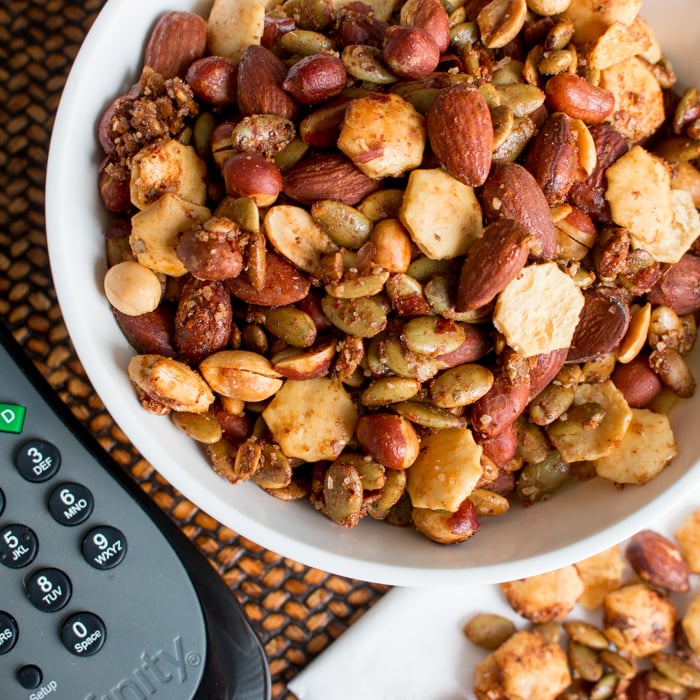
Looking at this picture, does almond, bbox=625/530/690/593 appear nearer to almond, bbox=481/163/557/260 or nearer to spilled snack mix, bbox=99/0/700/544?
spilled snack mix, bbox=99/0/700/544

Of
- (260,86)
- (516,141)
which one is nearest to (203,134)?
(260,86)

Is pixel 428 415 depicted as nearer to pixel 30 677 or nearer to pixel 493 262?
pixel 493 262

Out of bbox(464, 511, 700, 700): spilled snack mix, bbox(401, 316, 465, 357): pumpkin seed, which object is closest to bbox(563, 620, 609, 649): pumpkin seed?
bbox(464, 511, 700, 700): spilled snack mix

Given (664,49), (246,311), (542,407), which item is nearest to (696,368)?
(542,407)

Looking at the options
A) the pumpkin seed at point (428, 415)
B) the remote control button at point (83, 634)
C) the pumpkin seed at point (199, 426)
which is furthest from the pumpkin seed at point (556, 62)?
the remote control button at point (83, 634)

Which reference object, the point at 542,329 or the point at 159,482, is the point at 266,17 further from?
the point at 159,482

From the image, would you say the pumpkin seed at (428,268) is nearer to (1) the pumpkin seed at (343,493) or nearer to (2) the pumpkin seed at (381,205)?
(2) the pumpkin seed at (381,205)
